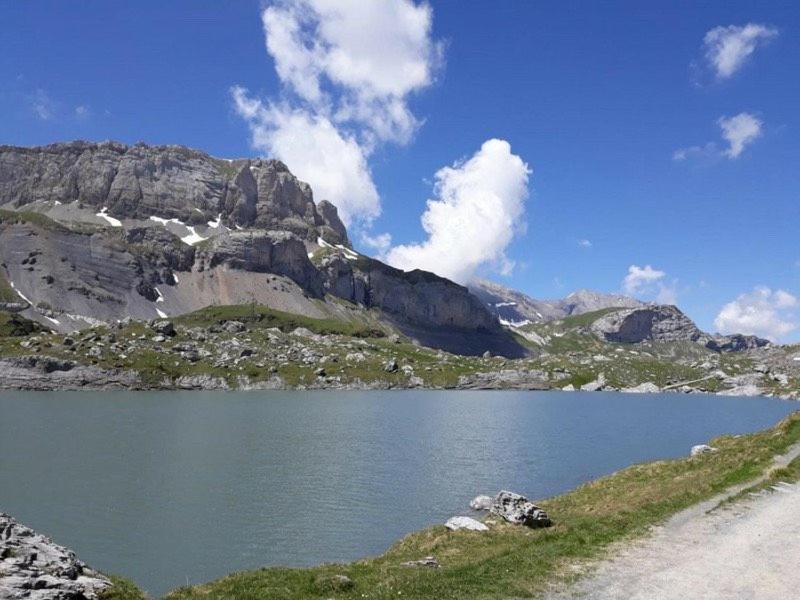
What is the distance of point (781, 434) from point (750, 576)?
132 feet

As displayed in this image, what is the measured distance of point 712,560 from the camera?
72.1 feet

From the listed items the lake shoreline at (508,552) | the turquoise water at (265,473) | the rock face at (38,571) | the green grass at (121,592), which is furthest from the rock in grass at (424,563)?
the rock face at (38,571)

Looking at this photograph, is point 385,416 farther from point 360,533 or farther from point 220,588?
point 220,588

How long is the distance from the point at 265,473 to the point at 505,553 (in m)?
46.4

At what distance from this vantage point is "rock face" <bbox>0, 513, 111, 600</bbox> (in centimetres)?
1701

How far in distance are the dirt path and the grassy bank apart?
1.37 metres

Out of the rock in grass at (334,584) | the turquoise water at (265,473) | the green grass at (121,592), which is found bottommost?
the turquoise water at (265,473)

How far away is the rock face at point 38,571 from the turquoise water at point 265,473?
1484cm

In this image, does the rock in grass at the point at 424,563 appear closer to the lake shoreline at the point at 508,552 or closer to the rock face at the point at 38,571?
the lake shoreline at the point at 508,552

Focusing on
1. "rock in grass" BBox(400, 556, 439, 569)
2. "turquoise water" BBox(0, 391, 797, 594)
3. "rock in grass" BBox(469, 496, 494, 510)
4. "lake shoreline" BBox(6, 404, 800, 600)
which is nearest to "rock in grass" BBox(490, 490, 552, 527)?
"lake shoreline" BBox(6, 404, 800, 600)

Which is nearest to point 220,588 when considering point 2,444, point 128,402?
point 2,444

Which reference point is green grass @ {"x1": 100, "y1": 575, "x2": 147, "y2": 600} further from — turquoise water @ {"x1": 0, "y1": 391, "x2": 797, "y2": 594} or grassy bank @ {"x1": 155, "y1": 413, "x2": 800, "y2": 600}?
turquoise water @ {"x1": 0, "y1": 391, "x2": 797, "y2": 594}

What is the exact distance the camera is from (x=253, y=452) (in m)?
81.6

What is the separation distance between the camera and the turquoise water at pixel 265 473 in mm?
41250
